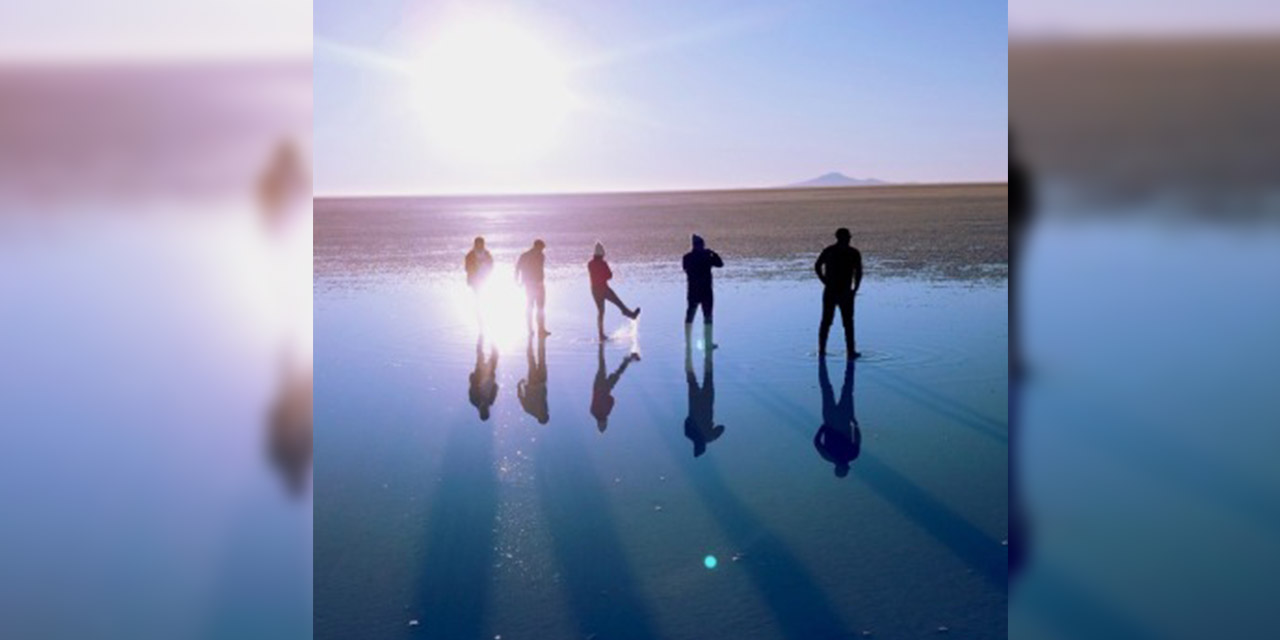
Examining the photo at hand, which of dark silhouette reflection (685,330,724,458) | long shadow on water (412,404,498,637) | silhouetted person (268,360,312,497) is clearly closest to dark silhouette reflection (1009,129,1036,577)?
long shadow on water (412,404,498,637)

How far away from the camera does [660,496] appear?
8336 mm

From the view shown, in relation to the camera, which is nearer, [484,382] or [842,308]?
[484,382]

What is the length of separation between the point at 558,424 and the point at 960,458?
3648 millimetres

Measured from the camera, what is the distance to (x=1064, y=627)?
217 inches

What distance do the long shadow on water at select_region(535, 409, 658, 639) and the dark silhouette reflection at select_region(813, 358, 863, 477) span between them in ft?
6.22

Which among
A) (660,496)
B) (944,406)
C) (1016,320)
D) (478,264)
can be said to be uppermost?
(478,264)

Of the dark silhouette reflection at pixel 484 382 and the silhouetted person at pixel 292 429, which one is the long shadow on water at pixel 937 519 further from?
the silhouetted person at pixel 292 429

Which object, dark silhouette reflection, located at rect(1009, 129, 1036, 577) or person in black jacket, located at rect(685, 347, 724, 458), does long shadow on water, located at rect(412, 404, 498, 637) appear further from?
dark silhouette reflection, located at rect(1009, 129, 1036, 577)

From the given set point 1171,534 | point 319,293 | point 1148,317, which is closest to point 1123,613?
point 1171,534

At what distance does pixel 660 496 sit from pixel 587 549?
50.7 inches

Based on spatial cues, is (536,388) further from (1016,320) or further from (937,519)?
(1016,320)

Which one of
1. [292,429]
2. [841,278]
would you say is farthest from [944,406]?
[292,429]

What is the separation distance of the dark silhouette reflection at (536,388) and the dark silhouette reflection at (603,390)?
1.62ft

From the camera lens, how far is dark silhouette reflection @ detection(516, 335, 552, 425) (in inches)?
455
